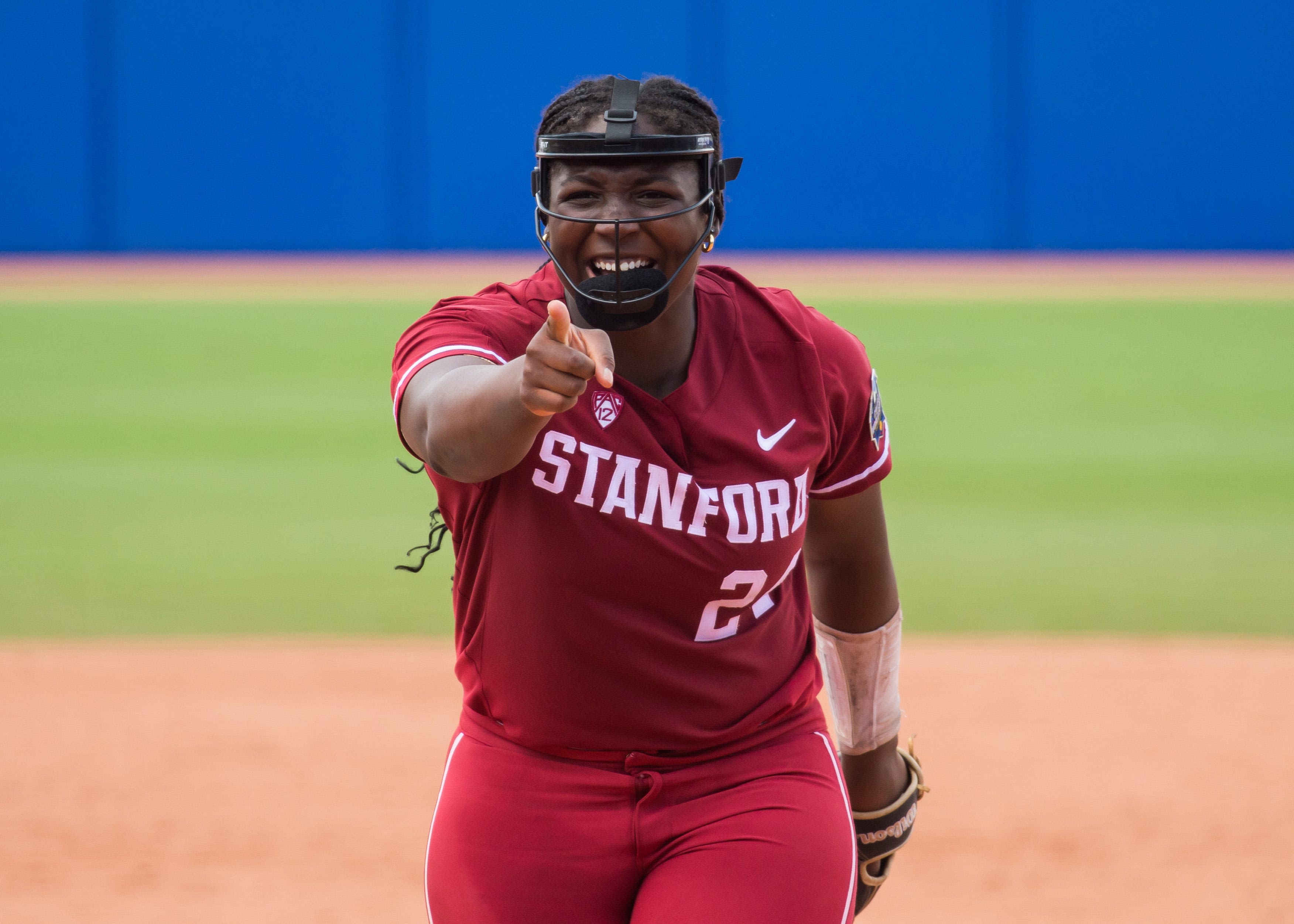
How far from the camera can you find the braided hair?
230 centimetres

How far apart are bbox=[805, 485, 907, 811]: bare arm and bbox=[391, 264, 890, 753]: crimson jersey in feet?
1.01

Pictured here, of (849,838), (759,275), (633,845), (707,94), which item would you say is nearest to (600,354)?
(633,845)

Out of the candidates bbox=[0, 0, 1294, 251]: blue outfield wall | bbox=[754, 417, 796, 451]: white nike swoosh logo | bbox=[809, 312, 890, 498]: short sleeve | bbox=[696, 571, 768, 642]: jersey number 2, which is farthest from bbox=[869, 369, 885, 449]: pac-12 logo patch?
bbox=[0, 0, 1294, 251]: blue outfield wall

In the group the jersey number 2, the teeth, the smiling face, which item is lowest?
A: the jersey number 2

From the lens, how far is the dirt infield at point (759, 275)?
20.3m

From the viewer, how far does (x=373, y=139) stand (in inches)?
992

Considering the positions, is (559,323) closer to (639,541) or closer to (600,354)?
(600,354)

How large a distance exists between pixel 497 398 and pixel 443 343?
26 centimetres

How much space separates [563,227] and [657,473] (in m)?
0.39

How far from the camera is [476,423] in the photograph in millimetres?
1935

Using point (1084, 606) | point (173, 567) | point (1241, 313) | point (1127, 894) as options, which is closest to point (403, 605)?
point (173, 567)

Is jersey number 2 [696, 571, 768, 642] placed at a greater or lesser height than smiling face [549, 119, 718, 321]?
lesser

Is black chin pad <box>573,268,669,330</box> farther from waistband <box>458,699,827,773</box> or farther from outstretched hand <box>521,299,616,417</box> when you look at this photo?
waistband <box>458,699,827,773</box>

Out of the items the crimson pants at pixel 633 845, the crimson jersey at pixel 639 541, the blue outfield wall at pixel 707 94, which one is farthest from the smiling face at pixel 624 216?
the blue outfield wall at pixel 707 94
